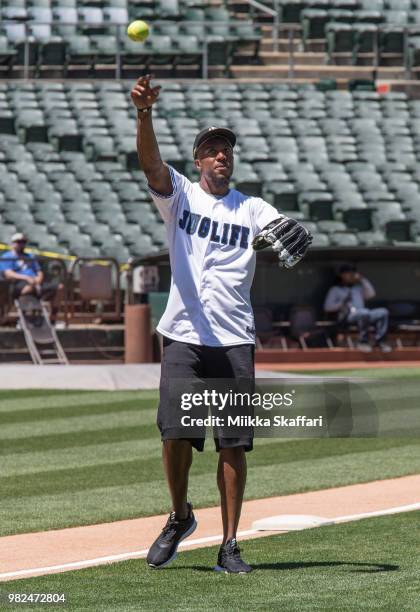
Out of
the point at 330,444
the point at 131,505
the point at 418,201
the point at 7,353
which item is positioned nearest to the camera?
the point at 131,505

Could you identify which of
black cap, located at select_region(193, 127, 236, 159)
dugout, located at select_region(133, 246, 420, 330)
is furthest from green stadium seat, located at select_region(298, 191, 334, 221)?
black cap, located at select_region(193, 127, 236, 159)

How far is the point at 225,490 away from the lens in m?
6.23

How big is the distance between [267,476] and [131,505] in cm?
187

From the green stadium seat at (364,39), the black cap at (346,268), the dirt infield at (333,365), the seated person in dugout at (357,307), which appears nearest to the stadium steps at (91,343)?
the dirt infield at (333,365)

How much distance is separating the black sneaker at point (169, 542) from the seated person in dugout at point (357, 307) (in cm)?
1586

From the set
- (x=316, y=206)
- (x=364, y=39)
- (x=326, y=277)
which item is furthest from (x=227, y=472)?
(x=364, y=39)

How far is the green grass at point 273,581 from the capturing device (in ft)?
17.6

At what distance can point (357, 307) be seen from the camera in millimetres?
22359

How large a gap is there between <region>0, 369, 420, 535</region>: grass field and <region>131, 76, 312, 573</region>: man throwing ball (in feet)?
4.01

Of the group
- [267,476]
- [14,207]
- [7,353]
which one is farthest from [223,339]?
[14,207]

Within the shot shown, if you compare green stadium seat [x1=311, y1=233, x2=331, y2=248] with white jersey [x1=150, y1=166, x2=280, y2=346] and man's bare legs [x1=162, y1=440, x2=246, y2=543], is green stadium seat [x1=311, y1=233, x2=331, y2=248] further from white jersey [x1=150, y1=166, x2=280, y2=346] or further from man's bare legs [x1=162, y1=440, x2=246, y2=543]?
man's bare legs [x1=162, y1=440, x2=246, y2=543]

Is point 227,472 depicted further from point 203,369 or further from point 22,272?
point 22,272

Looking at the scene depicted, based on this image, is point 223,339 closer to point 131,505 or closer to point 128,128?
point 131,505

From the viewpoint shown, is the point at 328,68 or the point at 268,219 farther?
the point at 328,68
